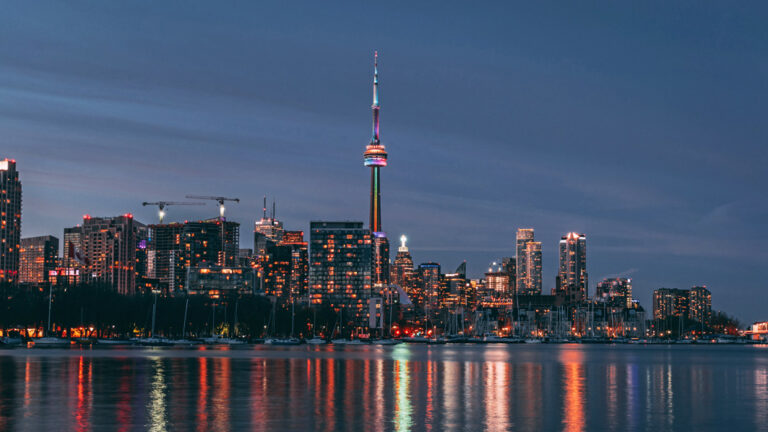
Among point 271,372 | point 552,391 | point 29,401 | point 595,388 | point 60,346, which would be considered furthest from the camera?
point 60,346

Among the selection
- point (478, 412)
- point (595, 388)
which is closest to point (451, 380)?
point (595, 388)

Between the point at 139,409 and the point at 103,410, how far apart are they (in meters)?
1.84

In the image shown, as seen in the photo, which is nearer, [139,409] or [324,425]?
[324,425]

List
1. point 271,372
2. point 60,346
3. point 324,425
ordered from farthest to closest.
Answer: point 60,346 → point 271,372 → point 324,425

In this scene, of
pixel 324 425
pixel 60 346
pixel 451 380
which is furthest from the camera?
pixel 60 346

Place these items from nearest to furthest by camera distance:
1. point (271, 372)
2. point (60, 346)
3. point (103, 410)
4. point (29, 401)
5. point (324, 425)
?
1. point (324, 425)
2. point (103, 410)
3. point (29, 401)
4. point (271, 372)
5. point (60, 346)

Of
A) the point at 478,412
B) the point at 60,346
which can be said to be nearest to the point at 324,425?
the point at 478,412

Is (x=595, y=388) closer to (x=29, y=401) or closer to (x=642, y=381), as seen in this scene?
(x=642, y=381)

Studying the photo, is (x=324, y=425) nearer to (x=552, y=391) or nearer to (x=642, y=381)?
(x=552, y=391)

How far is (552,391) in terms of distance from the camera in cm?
7081

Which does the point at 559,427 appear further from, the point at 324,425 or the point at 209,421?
the point at 209,421

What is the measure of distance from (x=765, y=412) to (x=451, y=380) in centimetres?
3190

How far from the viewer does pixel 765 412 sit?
56406 millimetres

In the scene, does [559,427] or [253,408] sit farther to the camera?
[253,408]
